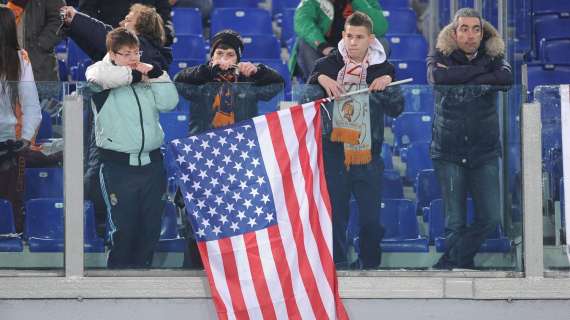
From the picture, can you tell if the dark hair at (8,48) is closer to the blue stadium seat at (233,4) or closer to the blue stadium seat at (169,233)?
the blue stadium seat at (169,233)

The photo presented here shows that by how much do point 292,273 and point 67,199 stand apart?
1.60 m

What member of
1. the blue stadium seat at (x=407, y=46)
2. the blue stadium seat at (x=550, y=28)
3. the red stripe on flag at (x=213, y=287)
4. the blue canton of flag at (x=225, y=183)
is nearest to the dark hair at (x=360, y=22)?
the blue canton of flag at (x=225, y=183)

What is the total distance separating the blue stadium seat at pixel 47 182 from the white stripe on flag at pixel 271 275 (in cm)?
138

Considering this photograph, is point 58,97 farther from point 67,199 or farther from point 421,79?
point 421,79

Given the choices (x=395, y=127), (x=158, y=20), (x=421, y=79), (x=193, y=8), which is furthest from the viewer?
(x=193, y=8)

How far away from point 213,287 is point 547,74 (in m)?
5.38

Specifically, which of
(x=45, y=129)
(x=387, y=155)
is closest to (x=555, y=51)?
(x=387, y=155)

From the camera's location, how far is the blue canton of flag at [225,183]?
10.7 metres

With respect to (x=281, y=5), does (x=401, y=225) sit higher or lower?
lower

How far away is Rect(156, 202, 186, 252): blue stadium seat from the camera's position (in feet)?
35.2

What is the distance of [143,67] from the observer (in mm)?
10828

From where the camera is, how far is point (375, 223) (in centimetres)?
1077

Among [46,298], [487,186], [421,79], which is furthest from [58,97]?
[421,79]

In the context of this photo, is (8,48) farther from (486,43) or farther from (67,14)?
(486,43)
